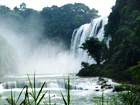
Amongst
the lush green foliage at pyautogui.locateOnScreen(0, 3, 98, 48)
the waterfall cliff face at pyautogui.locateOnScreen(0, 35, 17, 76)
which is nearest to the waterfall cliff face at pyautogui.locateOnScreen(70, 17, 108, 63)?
the lush green foliage at pyautogui.locateOnScreen(0, 3, 98, 48)

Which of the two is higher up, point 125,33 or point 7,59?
point 125,33

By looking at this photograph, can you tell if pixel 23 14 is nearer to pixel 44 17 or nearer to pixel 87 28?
pixel 44 17

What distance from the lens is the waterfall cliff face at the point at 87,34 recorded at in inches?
1537

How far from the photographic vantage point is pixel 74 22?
198 feet

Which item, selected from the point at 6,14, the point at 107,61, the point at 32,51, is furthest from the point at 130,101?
the point at 6,14

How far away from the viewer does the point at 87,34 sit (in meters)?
43.1

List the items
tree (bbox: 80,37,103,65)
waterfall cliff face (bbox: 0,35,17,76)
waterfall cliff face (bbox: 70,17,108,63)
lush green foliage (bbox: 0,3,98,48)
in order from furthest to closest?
1. lush green foliage (bbox: 0,3,98,48)
2. waterfall cliff face (bbox: 0,35,17,76)
3. waterfall cliff face (bbox: 70,17,108,63)
4. tree (bbox: 80,37,103,65)

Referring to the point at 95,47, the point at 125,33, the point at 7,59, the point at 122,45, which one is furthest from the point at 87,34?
the point at 122,45

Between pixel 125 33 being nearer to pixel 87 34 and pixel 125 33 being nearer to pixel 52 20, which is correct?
pixel 87 34

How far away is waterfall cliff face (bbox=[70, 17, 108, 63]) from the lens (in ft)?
128

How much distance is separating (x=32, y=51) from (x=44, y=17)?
10883mm

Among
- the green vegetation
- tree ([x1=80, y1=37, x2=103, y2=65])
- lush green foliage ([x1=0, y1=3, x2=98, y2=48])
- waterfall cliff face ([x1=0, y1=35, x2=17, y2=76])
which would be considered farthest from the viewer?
lush green foliage ([x1=0, y1=3, x2=98, y2=48])

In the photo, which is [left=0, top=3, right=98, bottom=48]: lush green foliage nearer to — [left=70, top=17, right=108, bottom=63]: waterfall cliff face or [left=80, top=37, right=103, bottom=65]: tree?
[left=70, top=17, right=108, bottom=63]: waterfall cliff face

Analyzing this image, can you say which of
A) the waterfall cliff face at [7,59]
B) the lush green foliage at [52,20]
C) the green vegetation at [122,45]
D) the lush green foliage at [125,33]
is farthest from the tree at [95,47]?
the lush green foliage at [52,20]
